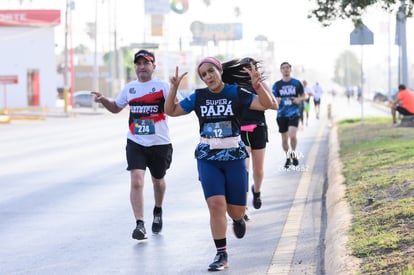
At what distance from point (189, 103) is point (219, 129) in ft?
1.13

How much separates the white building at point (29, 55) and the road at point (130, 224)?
4954cm

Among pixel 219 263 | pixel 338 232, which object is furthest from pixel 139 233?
pixel 338 232

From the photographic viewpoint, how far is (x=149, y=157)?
33.4ft

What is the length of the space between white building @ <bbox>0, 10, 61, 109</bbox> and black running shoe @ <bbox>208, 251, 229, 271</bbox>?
199ft

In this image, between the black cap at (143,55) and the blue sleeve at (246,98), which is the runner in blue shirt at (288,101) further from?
the blue sleeve at (246,98)

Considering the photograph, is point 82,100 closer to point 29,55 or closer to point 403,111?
point 29,55

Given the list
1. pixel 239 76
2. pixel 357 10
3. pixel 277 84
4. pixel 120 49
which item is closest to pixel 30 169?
pixel 277 84

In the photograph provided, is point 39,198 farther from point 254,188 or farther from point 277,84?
point 277,84

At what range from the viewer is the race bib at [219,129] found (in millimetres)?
8125

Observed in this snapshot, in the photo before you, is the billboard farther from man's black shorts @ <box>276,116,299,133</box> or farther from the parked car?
man's black shorts @ <box>276,116,299,133</box>

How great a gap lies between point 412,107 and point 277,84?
1172 centimetres

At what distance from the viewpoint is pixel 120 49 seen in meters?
93.2

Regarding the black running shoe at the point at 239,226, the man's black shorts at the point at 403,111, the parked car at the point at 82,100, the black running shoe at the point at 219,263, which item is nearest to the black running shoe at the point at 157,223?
the black running shoe at the point at 239,226

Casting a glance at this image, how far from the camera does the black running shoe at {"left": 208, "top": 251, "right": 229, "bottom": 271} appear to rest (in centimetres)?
816
